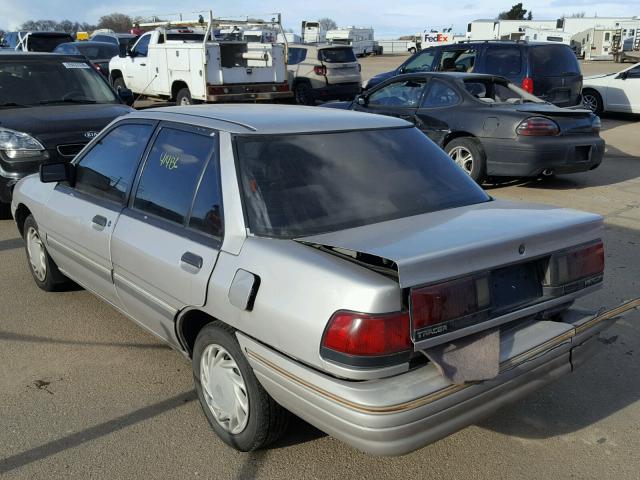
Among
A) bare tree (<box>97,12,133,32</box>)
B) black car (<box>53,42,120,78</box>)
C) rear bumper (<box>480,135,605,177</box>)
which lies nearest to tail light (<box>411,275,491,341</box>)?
rear bumper (<box>480,135,605,177</box>)

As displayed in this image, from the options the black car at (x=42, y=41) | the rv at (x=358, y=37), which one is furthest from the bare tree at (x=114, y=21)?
the black car at (x=42, y=41)

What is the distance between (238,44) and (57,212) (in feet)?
36.3

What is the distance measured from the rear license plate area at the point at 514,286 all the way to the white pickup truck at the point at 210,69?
12.0 metres

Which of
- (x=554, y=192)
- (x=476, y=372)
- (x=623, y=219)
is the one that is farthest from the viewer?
(x=554, y=192)

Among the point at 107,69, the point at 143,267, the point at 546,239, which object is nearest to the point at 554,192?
the point at 546,239

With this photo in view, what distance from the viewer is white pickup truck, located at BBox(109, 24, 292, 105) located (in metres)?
13.9

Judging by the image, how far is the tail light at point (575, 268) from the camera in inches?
Result: 113

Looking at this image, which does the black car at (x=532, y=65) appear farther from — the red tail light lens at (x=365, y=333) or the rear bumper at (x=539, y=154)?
the red tail light lens at (x=365, y=333)

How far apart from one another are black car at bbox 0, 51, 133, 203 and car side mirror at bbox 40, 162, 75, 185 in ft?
8.74

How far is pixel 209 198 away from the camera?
10.0 feet

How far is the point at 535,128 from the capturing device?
7.88 meters

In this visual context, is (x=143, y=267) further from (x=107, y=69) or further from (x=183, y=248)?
(x=107, y=69)

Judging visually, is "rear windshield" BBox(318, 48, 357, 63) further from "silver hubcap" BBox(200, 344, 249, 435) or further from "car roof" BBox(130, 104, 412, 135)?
"silver hubcap" BBox(200, 344, 249, 435)

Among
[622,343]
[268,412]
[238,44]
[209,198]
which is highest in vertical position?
[238,44]
